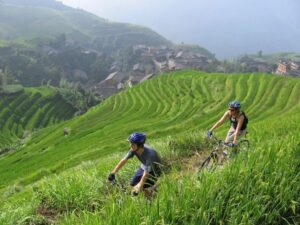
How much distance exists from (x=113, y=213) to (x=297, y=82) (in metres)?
79.2

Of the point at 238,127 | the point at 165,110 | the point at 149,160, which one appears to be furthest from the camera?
the point at 165,110

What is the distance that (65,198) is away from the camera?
11062 mm

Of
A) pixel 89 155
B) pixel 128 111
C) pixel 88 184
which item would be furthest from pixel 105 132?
pixel 88 184

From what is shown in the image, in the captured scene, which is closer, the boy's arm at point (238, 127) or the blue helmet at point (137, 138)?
the blue helmet at point (137, 138)

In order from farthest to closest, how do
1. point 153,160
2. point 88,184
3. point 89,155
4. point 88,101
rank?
point 88,101 → point 89,155 → point 88,184 → point 153,160

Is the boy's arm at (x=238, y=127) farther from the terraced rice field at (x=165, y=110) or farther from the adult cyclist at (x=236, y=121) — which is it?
the terraced rice field at (x=165, y=110)

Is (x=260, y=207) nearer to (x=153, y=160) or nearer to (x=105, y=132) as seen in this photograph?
(x=153, y=160)

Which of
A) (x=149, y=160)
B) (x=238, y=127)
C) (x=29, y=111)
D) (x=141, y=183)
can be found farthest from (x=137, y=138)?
(x=29, y=111)

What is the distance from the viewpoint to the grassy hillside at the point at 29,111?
132 m

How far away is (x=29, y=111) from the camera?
144 m

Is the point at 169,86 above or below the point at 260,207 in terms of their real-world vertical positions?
below

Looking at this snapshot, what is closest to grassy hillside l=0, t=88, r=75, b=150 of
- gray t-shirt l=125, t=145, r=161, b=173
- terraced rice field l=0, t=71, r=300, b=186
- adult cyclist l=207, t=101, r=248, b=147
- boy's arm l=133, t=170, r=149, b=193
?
terraced rice field l=0, t=71, r=300, b=186

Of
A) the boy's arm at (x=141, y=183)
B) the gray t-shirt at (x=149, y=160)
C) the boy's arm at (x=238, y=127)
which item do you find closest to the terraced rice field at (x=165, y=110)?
the boy's arm at (x=238, y=127)

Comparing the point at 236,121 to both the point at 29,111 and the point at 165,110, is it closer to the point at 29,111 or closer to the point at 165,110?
the point at 165,110
